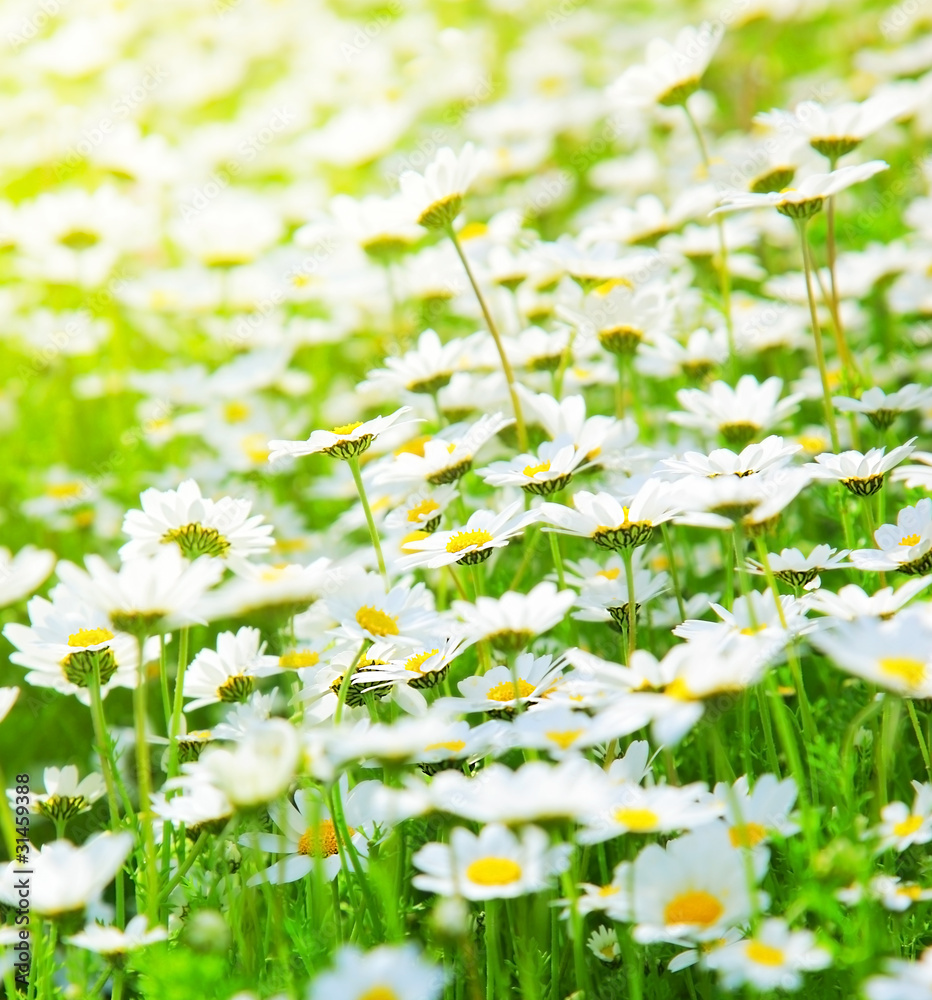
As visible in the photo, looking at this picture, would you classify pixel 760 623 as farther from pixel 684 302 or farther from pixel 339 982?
Result: pixel 684 302

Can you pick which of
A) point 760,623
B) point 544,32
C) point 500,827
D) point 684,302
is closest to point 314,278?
point 684,302

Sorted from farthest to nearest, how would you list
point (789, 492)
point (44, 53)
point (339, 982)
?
point (44, 53), point (789, 492), point (339, 982)

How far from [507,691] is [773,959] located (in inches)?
23.2

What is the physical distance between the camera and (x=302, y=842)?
173 centimetres

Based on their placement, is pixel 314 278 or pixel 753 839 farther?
pixel 314 278

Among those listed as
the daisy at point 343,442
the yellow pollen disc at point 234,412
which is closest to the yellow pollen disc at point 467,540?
the daisy at point 343,442

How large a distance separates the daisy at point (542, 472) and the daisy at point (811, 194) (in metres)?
0.54

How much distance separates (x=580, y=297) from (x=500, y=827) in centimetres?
145

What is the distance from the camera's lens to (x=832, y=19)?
6.51 meters

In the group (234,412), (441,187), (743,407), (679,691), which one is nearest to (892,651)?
(679,691)

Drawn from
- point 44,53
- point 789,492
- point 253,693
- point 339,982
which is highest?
point 44,53

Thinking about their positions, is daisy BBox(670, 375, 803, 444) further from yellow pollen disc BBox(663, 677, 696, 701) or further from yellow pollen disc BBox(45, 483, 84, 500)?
yellow pollen disc BBox(45, 483, 84, 500)

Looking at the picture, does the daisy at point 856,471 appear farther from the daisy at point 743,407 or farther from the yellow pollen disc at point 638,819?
the yellow pollen disc at point 638,819

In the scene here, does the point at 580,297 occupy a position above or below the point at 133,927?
above
